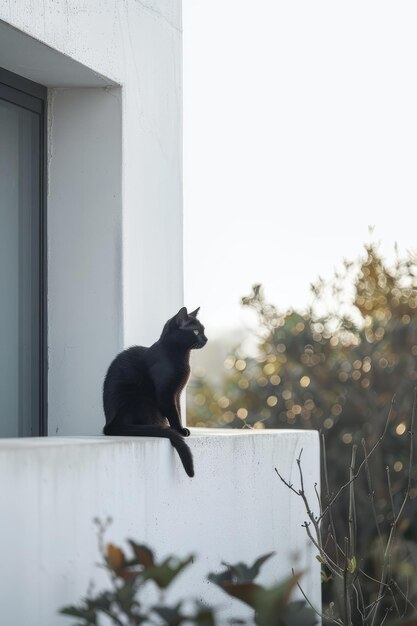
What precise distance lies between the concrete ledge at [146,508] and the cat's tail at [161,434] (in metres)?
0.04

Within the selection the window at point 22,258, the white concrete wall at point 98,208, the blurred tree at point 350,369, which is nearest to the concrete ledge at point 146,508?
the white concrete wall at point 98,208

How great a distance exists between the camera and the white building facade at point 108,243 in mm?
4055

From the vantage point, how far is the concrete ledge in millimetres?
2879

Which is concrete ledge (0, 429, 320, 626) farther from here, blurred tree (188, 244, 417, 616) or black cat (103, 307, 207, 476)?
blurred tree (188, 244, 417, 616)

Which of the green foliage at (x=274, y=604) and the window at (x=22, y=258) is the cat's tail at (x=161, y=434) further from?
the green foliage at (x=274, y=604)

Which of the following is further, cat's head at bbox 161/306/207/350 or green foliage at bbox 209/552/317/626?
cat's head at bbox 161/306/207/350

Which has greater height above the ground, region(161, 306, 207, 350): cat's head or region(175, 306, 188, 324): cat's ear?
region(175, 306, 188, 324): cat's ear

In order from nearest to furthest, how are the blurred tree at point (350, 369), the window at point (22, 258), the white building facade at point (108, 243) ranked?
1. the white building facade at point (108, 243)
2. the window at point (22, 258)
3. the blurred tree at point (350, 369)

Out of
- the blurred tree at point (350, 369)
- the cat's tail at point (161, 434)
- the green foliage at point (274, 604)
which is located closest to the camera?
the green foliage at point (274, 604)

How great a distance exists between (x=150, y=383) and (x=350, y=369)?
13.9 feet

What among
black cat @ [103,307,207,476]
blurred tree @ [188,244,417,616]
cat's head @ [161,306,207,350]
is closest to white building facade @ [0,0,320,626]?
black cat @ [103,307,207,476]

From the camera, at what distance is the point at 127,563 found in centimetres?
202

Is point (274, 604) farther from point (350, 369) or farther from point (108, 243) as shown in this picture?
point (350, 369)

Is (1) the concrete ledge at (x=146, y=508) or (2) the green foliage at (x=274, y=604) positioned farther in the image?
(1) the concrete ledge at (x=146, y=508)
